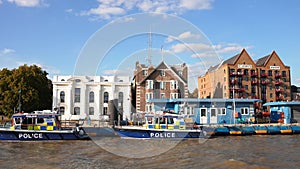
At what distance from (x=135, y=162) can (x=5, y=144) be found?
13885 mm

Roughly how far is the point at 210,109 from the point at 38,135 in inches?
844

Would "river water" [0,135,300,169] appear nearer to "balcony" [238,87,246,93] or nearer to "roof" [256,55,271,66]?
"balcony" [238,87,246,93]

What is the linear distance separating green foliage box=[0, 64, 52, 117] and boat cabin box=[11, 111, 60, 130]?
67.1ft

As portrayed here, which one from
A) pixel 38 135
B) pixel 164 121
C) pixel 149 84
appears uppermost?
pixel 149 84

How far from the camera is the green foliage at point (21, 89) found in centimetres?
4866

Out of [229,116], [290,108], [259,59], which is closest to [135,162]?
[229,116]

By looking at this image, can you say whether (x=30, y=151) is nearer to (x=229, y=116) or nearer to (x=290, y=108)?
(x=229, y=116)

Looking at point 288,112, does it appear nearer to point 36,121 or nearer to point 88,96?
point 88,96

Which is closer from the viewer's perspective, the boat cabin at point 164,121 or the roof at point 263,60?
the boat cabin at point 164,121

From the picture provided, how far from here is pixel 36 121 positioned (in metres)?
28.4

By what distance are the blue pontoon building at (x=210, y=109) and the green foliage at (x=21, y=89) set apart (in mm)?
20259

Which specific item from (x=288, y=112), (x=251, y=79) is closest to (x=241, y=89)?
(x=251, y=79)

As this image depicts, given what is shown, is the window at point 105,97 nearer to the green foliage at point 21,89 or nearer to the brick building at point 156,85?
the brick building at point 156,85

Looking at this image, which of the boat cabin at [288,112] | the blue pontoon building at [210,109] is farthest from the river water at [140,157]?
the boat cabin at [288,112]
